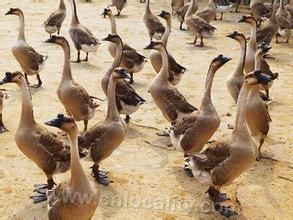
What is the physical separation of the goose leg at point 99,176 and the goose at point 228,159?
1.30 m

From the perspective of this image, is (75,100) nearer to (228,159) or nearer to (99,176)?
(99,176)

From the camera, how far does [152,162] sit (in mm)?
7707

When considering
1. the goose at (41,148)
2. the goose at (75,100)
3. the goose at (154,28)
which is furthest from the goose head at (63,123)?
the goose at (154,28)

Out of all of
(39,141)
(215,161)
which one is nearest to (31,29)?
(39,141)

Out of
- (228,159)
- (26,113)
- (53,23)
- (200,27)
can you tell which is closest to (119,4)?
(53,23)

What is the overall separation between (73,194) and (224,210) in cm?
225

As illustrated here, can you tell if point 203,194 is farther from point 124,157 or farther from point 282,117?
point 282,117

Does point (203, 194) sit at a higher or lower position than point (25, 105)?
lower

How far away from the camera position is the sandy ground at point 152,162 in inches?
255

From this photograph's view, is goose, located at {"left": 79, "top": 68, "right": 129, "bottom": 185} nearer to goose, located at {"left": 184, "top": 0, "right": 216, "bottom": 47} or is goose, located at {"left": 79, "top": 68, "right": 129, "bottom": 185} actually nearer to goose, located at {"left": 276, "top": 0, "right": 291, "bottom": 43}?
goose, located at {"left": 184, "top": 0, "right": 216, "bottom": 47}

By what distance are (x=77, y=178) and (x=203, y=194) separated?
7.42 ft

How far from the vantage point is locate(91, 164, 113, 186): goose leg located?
7.02m

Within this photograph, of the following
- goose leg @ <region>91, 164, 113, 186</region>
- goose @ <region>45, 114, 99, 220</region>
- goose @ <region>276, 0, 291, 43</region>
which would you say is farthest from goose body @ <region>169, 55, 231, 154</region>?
goose @ <region>276, 0, 291, 43</region>

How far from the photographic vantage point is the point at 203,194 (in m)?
6.89
